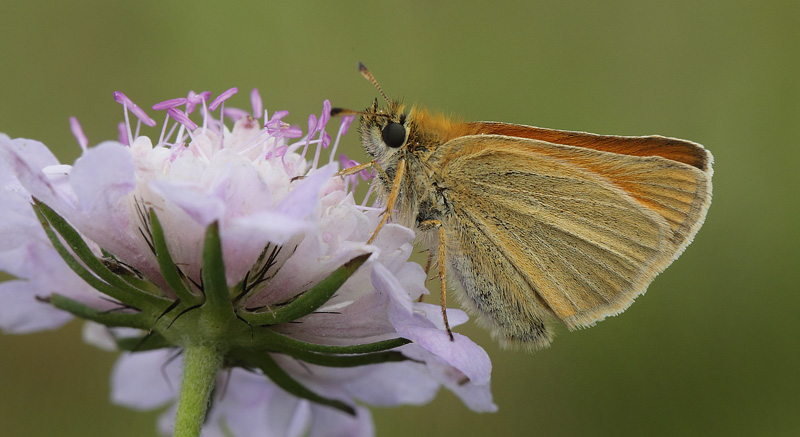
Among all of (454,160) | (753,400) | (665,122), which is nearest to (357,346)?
(454,160)

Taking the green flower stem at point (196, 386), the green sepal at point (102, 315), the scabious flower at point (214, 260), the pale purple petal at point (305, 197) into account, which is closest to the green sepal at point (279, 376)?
the scabious flower at point (214, 260)

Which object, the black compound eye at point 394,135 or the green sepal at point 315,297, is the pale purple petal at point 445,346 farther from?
the black compound eye at point 394,135

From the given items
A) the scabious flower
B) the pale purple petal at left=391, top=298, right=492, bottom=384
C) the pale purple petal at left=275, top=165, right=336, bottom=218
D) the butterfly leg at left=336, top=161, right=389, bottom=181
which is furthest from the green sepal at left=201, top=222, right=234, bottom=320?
the butterfly leg at left=336, top=161, right=389, bottom=181

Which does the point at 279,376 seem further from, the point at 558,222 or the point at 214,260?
the point at 558,222

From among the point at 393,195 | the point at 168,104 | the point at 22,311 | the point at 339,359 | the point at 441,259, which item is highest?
the point at 168,104

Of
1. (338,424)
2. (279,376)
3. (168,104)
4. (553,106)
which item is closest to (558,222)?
(338,424)
